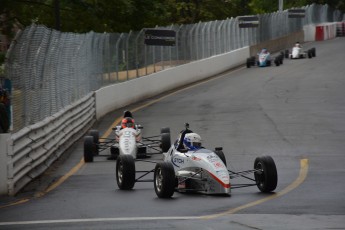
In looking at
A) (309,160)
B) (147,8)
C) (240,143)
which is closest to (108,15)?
(147,8)

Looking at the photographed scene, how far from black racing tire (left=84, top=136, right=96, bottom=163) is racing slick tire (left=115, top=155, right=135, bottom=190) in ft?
14.8

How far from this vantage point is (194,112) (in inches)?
1366

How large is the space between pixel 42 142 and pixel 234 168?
3919 millimetres

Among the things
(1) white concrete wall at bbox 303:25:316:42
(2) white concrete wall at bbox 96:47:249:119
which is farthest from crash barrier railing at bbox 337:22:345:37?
(2) white concrete wall at bbox 96:47:249:119

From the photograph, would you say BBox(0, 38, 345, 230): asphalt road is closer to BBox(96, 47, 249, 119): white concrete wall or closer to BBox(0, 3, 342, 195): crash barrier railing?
BBox(0, 3, 342, 195): crash barrier railing

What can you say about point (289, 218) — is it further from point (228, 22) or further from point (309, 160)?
point (228, 22)

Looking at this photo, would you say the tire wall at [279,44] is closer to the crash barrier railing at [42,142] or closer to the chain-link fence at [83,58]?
the chain-link fence at [83,58]

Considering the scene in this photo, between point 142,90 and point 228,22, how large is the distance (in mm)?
20693

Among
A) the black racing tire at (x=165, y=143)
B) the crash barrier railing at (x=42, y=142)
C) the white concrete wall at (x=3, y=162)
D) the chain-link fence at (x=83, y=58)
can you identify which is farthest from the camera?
the black racing tire at (x=165, y=143)

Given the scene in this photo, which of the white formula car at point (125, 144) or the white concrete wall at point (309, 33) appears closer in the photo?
the white formula car at point (125, 144)

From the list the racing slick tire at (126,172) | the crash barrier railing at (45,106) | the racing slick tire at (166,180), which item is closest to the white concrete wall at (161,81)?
the crash barrier railing at (45,106)

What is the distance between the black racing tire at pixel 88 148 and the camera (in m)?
22.8

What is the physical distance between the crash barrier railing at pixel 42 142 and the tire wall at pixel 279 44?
116ft

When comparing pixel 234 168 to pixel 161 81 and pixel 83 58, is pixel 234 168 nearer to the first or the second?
pixel 83 58
